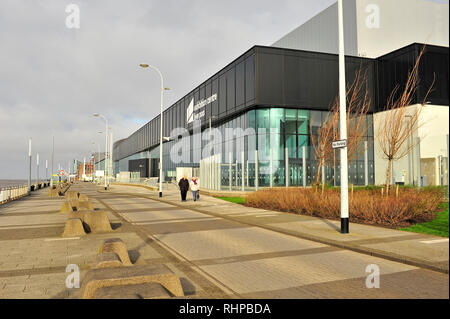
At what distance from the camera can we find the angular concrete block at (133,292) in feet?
12.5

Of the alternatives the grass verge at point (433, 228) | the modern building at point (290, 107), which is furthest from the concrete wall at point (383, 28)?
the grass verge at point (433, 228)

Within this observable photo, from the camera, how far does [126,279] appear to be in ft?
Result: 14.5

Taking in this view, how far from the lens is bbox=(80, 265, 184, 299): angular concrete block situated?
424cm

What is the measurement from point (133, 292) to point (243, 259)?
4.01 metres

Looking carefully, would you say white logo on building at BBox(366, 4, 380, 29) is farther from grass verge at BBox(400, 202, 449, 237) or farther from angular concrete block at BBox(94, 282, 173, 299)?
angular concrete block at BBox(94, 282, 173, 299)

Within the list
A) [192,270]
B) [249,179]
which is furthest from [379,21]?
[192,270]

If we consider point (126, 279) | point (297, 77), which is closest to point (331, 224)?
point (126, 279)

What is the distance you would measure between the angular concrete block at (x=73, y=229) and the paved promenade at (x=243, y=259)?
36cm

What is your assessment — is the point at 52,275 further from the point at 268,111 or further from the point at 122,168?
the point at 122,168

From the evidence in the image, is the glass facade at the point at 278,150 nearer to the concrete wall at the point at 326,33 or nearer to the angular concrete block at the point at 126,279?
the concrete wall at the point at 326,33

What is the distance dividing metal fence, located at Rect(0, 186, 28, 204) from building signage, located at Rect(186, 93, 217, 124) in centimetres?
2096

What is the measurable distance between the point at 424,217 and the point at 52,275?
12483mm

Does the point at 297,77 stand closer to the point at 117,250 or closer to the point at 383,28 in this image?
the point at 383,28
